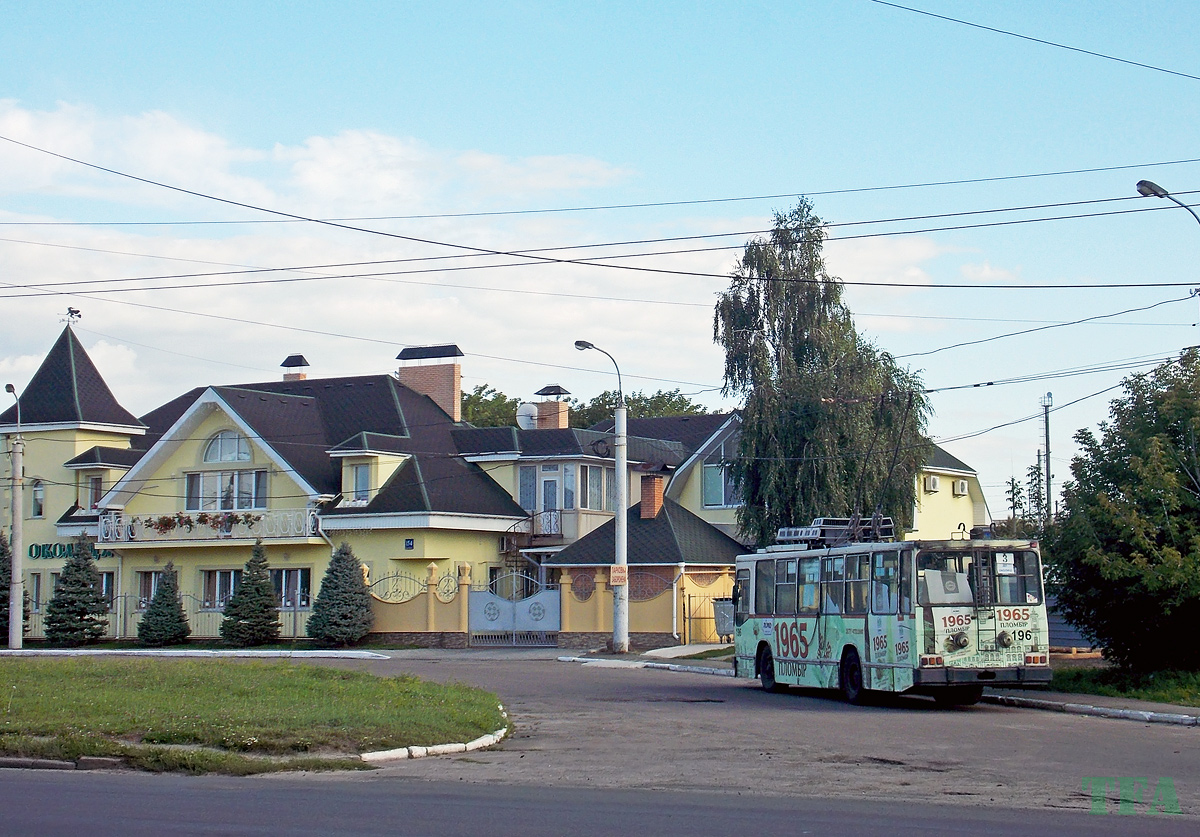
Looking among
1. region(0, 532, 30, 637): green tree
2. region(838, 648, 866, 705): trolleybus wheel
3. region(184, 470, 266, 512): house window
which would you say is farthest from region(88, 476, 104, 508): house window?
region(838, 648, 866, 705): trolleybus wheel

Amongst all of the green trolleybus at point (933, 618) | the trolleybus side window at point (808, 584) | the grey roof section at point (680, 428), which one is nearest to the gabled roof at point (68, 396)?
the grey roof section at point (680, 428)

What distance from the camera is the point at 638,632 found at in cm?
4128

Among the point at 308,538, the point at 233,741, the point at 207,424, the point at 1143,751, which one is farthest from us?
the point at 207,424

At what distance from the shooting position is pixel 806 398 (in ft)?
133

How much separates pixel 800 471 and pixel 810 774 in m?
26.7

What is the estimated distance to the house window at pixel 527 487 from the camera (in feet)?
161

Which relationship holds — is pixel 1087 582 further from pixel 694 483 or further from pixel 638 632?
pixel 694 483

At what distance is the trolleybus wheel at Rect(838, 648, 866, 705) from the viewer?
901 inches

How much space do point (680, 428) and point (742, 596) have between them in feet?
→ 103

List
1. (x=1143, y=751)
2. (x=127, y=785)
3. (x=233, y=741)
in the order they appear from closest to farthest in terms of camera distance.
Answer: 1. (x=127, y=785)
2. (x=233, y=741)
3. (x=1143, y=751)

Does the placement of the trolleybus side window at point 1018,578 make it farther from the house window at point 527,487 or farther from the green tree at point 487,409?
the green tree at point 487,409

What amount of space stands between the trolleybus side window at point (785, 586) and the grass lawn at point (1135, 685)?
4.80 m

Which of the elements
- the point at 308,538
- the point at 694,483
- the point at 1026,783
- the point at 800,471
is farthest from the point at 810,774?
the point at 694,483

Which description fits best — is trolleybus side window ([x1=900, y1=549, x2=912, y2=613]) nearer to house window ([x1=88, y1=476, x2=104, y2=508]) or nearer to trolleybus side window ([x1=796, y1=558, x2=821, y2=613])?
trolleybus side window ([x1=796, y1=558, x2=821, y2=613])
